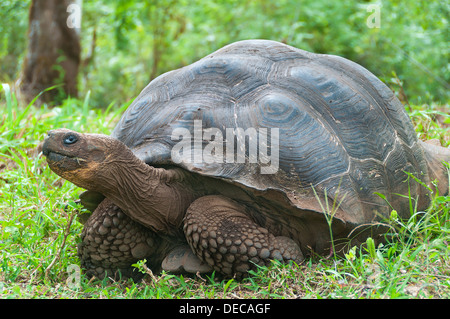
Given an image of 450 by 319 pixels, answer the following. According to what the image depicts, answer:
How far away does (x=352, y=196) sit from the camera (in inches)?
108

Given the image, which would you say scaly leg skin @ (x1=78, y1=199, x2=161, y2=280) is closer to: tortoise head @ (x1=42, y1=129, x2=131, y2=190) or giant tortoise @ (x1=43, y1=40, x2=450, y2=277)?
giant tortoise @ (x1=43, y1=40, x2=450, y2=277)

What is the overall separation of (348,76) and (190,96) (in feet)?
3.49

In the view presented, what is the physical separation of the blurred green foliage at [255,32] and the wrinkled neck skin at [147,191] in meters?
6.68

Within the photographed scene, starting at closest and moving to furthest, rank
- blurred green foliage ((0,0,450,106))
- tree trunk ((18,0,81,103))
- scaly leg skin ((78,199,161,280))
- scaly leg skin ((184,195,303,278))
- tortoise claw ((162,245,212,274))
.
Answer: scaly leg skin ((184,195,303,278)) → tortoise claw ((162,245,212,274)) → scaly leg skin ((78,199,161,280)) → tree trunk ((18,0,81,103)) → blurred green foliage ((0,0,450,106))

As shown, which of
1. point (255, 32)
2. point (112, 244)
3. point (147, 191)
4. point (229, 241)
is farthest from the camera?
point (255, 32)

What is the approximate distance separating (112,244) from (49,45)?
607 cm

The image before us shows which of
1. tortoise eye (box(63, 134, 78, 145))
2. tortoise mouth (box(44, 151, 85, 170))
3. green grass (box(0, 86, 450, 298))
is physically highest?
tortoise eye (box(63, 134, 78, 145))

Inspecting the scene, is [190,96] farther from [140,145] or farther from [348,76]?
[348,76]

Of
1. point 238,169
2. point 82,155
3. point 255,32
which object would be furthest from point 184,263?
point 255,32

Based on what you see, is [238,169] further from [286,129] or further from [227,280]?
[227,280]

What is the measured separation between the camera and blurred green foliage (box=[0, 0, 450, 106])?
9.62 metres

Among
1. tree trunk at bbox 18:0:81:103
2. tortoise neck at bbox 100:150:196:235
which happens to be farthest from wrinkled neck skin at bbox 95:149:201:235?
tree trunk at bbox 18:0:81:103

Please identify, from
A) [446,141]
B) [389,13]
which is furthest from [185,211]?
[389,13]

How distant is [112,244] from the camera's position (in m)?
2.88
